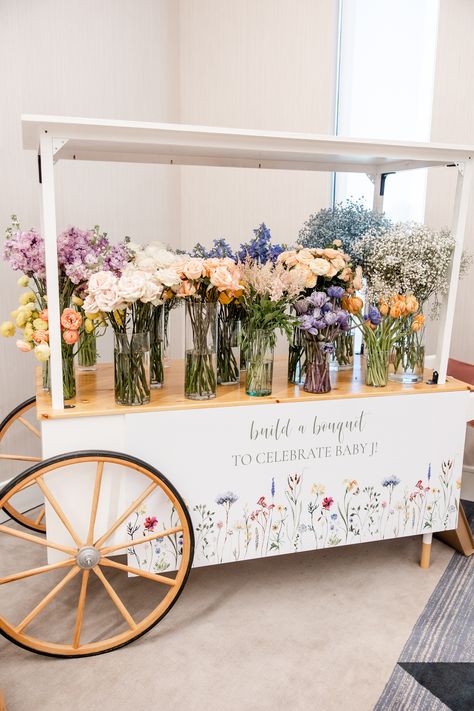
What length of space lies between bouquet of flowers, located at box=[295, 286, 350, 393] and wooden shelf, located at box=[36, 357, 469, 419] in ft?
0.21

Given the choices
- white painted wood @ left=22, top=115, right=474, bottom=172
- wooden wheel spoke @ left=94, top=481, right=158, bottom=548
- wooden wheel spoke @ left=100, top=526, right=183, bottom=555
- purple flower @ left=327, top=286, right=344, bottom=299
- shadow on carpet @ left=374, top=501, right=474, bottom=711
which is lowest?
shadow on carpet @ left=374, top=501, right=474, bottom=711

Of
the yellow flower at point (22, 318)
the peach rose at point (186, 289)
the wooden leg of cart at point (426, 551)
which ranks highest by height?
the peach rose at point (186, 289)

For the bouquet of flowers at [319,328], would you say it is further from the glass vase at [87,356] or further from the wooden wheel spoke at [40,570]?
the wooden wheel spoke at [40,570]

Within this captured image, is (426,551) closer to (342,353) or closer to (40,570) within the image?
(342,353)

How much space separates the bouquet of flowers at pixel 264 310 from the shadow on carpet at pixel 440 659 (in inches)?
39.6

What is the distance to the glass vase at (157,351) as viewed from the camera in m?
2.41

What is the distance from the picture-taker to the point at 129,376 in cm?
221

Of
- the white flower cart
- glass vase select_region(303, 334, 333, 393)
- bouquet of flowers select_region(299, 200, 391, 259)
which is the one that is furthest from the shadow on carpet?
bouquet of flowers select_region(299, 200, 391, 259)

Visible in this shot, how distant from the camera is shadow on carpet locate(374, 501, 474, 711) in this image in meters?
1.99

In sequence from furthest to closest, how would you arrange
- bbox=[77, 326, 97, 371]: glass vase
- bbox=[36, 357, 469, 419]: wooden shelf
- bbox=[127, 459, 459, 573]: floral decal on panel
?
bbox=[77, 326, 97, 371]: glass vase → bbox=[127, 459, 459, 573]: floral decal on panel → bbox=[36, 357, 469, 419]: wooden shelf

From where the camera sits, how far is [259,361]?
92.9 inches

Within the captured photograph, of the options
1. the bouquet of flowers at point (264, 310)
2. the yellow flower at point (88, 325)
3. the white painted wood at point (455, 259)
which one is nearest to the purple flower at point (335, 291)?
the bouquet of flowers at point (264, 310)

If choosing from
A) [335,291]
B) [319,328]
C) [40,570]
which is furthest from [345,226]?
[40,570]

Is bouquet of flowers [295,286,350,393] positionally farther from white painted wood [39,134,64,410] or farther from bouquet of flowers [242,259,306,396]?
white painted wood [39,134,64,410]
